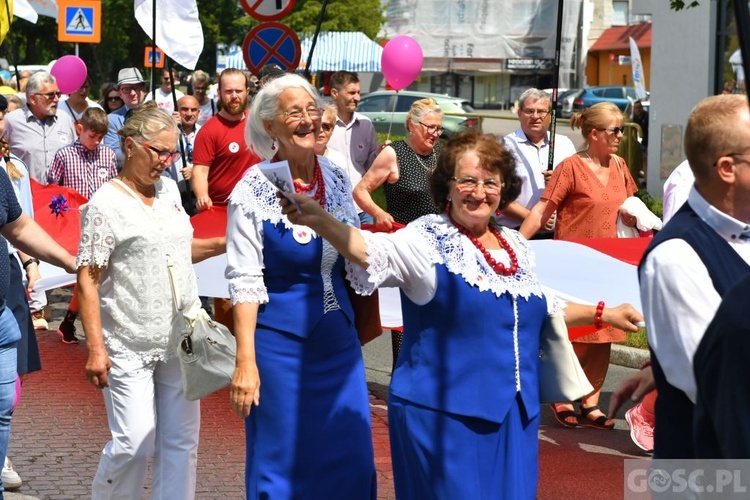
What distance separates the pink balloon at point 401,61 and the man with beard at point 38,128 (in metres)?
4.38

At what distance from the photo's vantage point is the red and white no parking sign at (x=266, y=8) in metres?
14.1

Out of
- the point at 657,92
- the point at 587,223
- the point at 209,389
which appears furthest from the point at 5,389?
the point at 657,92

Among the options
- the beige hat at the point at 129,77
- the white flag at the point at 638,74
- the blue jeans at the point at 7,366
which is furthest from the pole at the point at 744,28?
A: the white flag at the point at 638,74

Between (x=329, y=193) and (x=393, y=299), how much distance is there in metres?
3.24

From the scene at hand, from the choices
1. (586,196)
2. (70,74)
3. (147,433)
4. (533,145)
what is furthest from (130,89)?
(147,433)

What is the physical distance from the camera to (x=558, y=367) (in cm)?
460

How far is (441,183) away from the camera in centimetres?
458

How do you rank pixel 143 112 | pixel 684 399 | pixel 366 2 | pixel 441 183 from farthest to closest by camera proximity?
pixel 366 2 → pixel 143 112 → pixel 441 183 → pixel 684 399

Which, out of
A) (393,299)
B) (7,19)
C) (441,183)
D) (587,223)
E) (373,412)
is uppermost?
(7,19)

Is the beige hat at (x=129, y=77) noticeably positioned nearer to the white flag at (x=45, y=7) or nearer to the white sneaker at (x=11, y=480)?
the white sneaker at (x=11, y=480)

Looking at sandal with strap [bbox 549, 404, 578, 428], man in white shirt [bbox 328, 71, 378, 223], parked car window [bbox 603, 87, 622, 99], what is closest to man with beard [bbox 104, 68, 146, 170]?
man in white shirt [bbox 328, 71, 378, 223]

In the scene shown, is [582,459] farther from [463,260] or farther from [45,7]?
[45,7]

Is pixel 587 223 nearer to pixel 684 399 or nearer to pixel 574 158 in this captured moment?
pixel 574 158

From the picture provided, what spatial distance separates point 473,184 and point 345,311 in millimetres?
923
